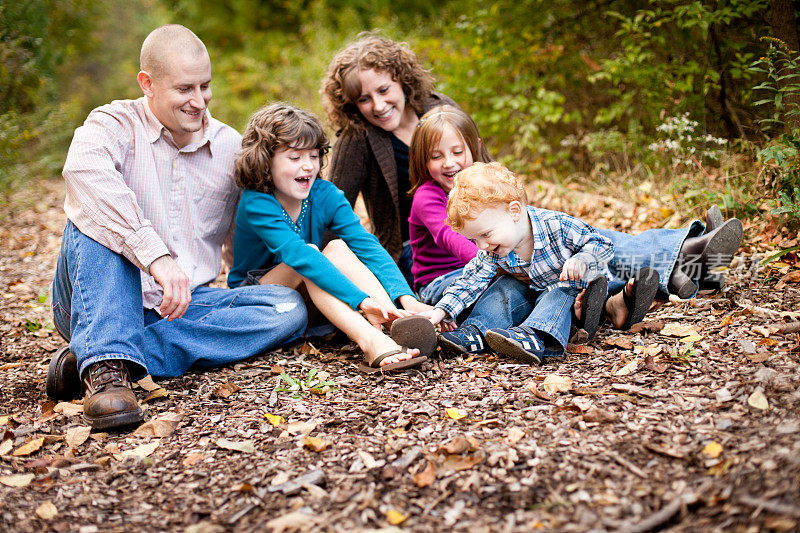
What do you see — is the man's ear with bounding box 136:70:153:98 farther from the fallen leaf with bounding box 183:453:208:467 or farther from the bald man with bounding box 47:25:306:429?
the fallen leaf with bounding box 183:453:208:467

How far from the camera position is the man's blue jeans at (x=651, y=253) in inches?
128

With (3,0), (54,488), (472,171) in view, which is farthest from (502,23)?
(3,0)

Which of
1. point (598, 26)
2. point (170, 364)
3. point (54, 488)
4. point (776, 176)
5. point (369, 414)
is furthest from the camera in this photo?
point (598, 26)

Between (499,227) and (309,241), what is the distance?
1.08 metres

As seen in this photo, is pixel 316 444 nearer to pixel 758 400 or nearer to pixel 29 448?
pixel 29 448

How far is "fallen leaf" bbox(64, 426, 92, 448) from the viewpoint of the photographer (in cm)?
235

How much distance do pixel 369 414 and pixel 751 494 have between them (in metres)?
1.29

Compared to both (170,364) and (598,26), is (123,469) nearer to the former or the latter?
(170,364)

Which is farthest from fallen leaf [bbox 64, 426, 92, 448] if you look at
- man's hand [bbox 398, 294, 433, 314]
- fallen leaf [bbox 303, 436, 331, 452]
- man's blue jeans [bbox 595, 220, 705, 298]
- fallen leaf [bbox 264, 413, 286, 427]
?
man's blue jeans [bbox 595, 220, 705, 298]

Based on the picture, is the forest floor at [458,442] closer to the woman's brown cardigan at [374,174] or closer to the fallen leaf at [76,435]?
the fallen leaf at [76,435]

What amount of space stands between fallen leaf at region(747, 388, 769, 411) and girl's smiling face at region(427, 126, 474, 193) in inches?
69.2

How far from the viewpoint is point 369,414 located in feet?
7.97

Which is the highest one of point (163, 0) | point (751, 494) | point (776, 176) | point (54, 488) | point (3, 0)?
point (163, 0)

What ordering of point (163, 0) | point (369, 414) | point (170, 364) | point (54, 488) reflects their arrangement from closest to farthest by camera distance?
1. point (54, 488)
2. point (369, 414)
3. point (170, 364)
4. point (163, 0)
